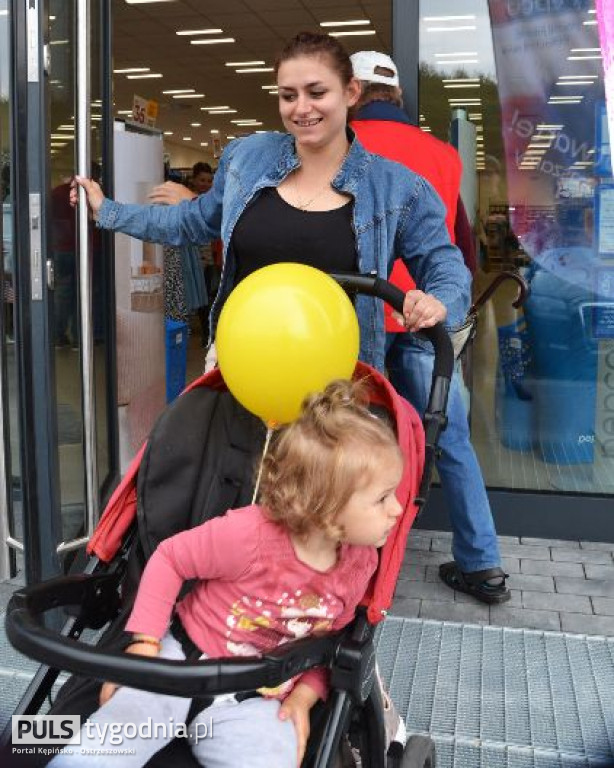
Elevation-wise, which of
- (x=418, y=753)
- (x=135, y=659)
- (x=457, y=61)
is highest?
(x=457, y=61)

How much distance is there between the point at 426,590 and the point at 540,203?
5.62 feet

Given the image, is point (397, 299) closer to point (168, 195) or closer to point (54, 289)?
point (168, 195)

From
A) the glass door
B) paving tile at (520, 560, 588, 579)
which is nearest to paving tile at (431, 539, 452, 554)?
paving tile at (520, 560, 588, 579)

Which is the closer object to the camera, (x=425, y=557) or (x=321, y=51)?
(x=321, y=51)

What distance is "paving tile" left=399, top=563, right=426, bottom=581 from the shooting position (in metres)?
3.76

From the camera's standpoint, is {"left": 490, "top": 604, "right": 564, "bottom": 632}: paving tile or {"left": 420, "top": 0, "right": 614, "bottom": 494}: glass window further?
{"left": 420, "top": 0, "right": 614, "bottom": 494}: glass window

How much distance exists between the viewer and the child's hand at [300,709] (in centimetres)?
165

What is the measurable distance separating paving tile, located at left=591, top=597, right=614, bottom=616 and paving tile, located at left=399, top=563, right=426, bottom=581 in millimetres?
656

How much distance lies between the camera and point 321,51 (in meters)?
2.34

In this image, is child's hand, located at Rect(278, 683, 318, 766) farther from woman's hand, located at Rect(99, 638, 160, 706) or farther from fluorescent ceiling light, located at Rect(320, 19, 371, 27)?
fluorescent ceiling light, located at Rect(320, 19, 371, 27)

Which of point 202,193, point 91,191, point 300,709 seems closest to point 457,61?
point 202,193

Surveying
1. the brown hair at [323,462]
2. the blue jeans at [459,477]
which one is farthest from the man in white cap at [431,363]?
the brown hair at [323,462]

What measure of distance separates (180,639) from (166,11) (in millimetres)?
10507

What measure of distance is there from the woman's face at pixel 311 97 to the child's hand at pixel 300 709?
4.38 ft
